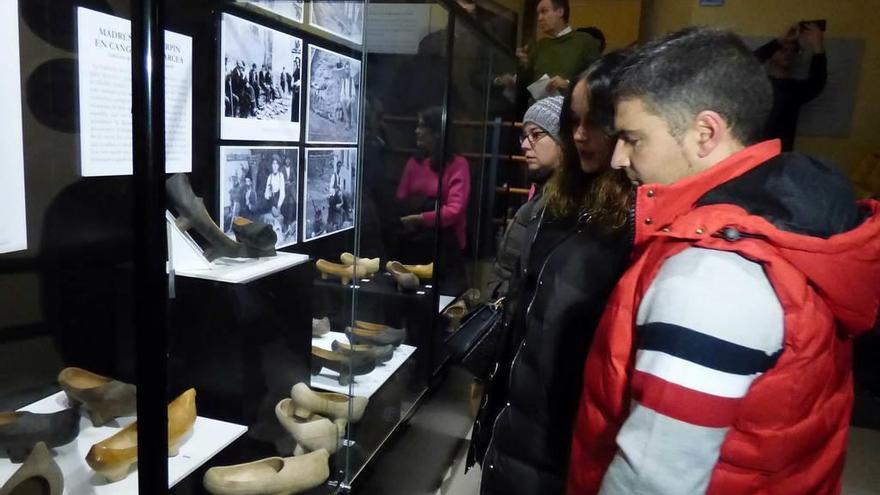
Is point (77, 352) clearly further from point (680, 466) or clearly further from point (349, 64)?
point (680, 466)

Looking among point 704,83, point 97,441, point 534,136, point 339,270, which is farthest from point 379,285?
point 704,83

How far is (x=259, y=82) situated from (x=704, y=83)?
3.26ft

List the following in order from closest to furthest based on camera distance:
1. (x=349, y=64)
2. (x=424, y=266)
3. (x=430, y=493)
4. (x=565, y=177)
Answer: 1. (x=565, y=177)
2. (x=349, y=64)
3. (x=430, y=493)
4. (x=424, y=266)

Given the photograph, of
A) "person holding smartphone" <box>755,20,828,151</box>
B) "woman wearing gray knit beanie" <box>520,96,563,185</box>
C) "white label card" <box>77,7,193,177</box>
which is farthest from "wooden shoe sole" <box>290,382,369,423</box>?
"person holding smartphone" <box>755,20,828,151</box>

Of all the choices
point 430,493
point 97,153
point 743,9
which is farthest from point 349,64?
point 743,9

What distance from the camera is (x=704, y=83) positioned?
37.2 inches

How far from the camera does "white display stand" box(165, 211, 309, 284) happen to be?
131 centimetres

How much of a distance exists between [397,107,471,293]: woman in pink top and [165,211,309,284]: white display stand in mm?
914

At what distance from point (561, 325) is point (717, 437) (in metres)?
0.52

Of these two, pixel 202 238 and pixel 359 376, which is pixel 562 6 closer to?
pixel 359 376

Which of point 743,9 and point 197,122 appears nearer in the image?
point 197,122

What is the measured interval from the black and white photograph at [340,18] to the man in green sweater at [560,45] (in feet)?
6.52

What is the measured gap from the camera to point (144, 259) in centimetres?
96

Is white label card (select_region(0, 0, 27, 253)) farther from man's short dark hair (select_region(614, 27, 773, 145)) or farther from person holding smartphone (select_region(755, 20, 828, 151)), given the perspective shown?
person holding smartphone (select_region(755, 20, 828, 151))
